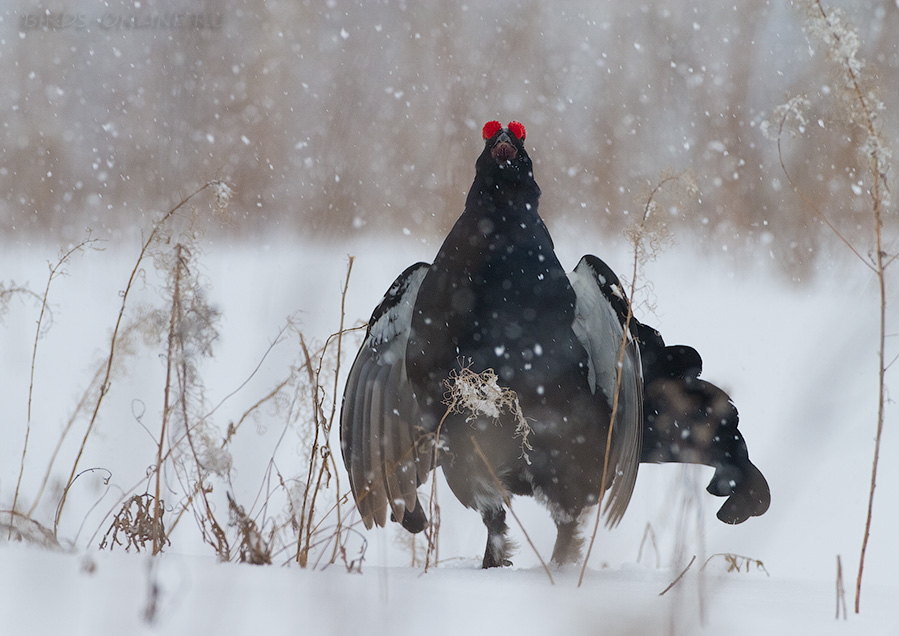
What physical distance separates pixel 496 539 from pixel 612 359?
0.49 m

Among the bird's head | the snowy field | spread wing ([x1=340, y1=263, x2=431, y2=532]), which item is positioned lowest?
the snowy field

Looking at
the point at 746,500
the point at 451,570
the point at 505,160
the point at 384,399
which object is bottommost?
the point at 451,570

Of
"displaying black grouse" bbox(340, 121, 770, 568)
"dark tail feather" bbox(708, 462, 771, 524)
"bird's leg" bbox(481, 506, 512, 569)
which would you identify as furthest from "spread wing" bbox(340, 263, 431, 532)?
"dark tail feather" bbox(708, 462, 771, 524)

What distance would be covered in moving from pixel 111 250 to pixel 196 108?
2565 mm

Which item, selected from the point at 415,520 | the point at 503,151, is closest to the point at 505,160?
the point at 503,151

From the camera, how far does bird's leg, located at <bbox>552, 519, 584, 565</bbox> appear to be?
1559 millimetres

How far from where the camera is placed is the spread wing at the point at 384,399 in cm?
164

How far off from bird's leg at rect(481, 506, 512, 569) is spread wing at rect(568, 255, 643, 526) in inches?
9.6

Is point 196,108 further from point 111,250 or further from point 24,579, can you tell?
point 24,579

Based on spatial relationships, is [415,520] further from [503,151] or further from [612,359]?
[503,151]

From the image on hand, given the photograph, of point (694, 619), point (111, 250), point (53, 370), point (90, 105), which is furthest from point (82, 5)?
point (694, 619)

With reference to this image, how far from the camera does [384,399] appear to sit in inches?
65.7

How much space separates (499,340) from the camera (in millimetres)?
1479

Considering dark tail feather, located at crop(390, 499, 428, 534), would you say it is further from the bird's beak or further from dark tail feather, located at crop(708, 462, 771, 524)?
the bird's beak
